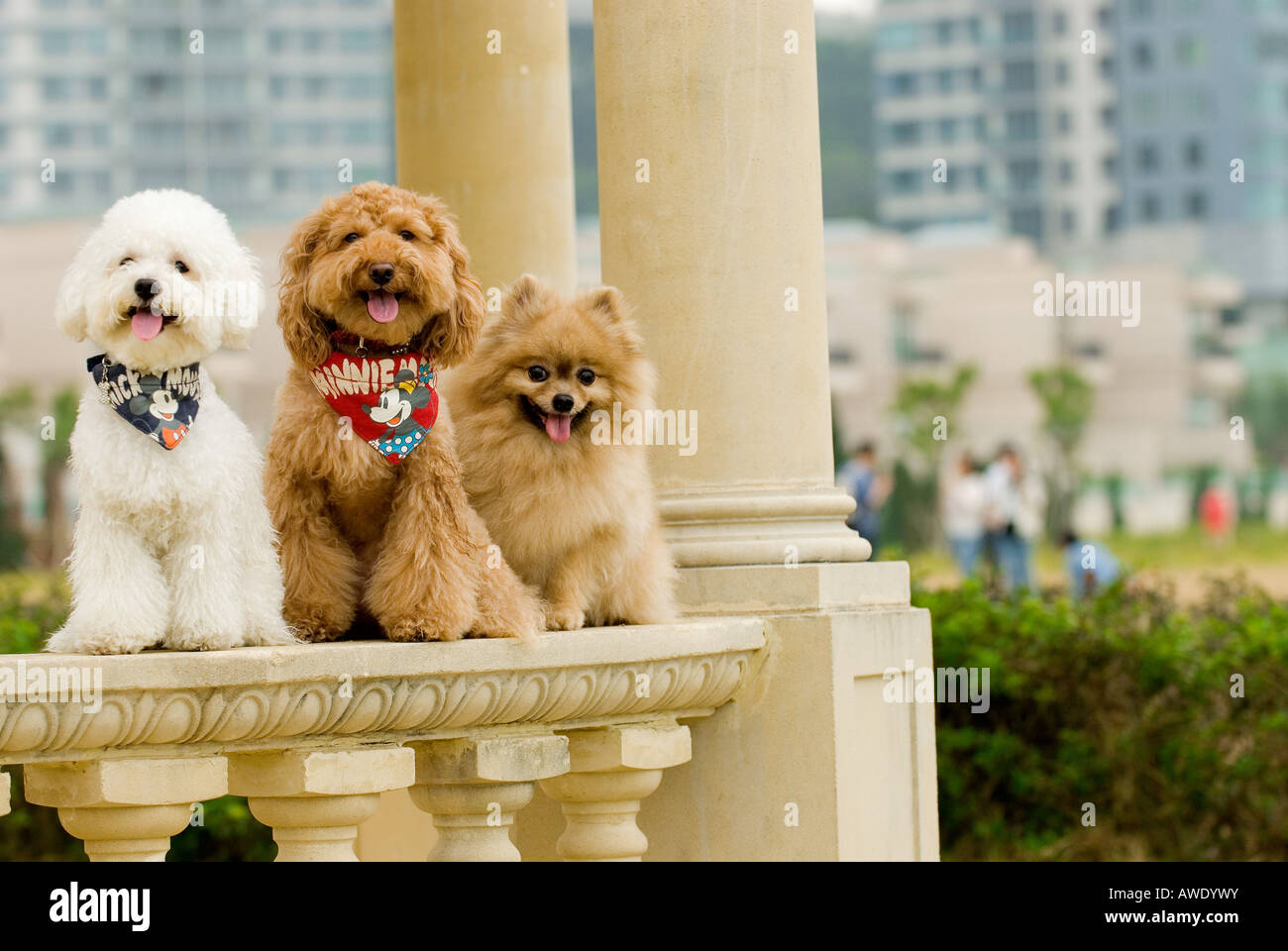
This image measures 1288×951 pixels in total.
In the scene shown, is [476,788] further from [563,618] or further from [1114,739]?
[1114,739]

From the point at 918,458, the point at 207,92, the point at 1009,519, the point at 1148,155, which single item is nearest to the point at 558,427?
the point at 1009,519

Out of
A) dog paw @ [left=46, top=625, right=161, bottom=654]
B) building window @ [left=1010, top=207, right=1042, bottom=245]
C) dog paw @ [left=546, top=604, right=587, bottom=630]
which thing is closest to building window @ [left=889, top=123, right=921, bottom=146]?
building window @ [left=1010, top=207, right=1042, bottom=245]

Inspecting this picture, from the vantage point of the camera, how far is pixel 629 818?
570 cm

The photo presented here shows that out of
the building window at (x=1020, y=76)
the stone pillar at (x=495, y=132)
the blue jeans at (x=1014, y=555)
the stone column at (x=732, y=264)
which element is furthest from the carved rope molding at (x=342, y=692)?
the building window at (x=1020, y=76)

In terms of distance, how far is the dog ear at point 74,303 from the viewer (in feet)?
15.2

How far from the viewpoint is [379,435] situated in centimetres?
496

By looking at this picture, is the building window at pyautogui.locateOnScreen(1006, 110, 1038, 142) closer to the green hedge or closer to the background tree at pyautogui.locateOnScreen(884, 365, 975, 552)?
the background tree at pyautogui.locateOnScreen(884, 365, 975, 552)

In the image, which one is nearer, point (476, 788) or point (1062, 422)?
point (476, 788)

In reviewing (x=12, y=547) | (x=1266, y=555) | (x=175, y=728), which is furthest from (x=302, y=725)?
(x=1266, y=555)

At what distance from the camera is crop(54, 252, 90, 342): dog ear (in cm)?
462

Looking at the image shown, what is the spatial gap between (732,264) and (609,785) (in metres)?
Result: 1.80

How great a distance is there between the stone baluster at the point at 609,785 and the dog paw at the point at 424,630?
2.59 ft

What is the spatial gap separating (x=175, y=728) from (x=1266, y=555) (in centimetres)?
5049

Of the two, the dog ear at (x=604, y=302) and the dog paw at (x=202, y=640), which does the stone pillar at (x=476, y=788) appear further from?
the dog ear at (x=604, y=302)
